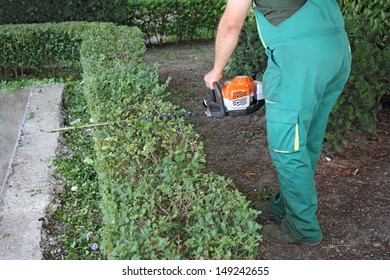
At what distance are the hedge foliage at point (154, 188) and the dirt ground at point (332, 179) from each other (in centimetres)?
84

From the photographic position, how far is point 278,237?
361 centimetres

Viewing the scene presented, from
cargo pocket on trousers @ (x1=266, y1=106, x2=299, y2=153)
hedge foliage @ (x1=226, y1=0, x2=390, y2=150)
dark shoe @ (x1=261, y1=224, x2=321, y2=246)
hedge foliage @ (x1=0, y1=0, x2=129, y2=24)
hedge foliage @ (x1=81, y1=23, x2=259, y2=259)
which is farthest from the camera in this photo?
hedge foliage @ (x1=0, y1=0, x2=129, y2=24)

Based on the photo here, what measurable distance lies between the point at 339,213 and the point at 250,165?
1.03 meters

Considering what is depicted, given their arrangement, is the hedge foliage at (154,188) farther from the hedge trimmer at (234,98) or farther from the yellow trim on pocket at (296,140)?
the yellow trim on pocket at (296,140)

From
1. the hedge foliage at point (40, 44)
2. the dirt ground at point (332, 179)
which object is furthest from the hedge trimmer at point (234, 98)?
the hedge foliage at point (40, 44)

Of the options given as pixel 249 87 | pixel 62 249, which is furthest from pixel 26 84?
pixel 249 87

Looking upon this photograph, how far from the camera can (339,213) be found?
398 centimetres

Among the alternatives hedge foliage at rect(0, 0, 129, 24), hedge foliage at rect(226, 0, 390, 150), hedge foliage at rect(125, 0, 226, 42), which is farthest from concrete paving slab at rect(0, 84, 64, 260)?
hedge foliage at rect(125, 0, 226, 42)

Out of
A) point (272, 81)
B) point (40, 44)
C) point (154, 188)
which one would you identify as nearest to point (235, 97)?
point (272, 81)

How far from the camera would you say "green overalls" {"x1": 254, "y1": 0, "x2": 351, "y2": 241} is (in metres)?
3.02

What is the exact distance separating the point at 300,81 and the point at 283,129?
0.31m

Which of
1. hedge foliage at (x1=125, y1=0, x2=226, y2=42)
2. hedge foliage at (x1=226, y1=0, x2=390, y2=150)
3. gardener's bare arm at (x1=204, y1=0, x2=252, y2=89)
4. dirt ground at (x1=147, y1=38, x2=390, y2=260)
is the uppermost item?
gardener's bare arm at (x1=204, y1=0, x2=252, y2=89)

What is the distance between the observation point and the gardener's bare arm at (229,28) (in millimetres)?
3047

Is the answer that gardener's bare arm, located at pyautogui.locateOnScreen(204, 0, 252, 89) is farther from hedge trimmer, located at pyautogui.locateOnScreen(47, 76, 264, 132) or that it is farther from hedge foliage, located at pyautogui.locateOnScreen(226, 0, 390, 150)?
hedge foliage, located at pyautogui.locateOnScreen(226, 0, 390, 150)
